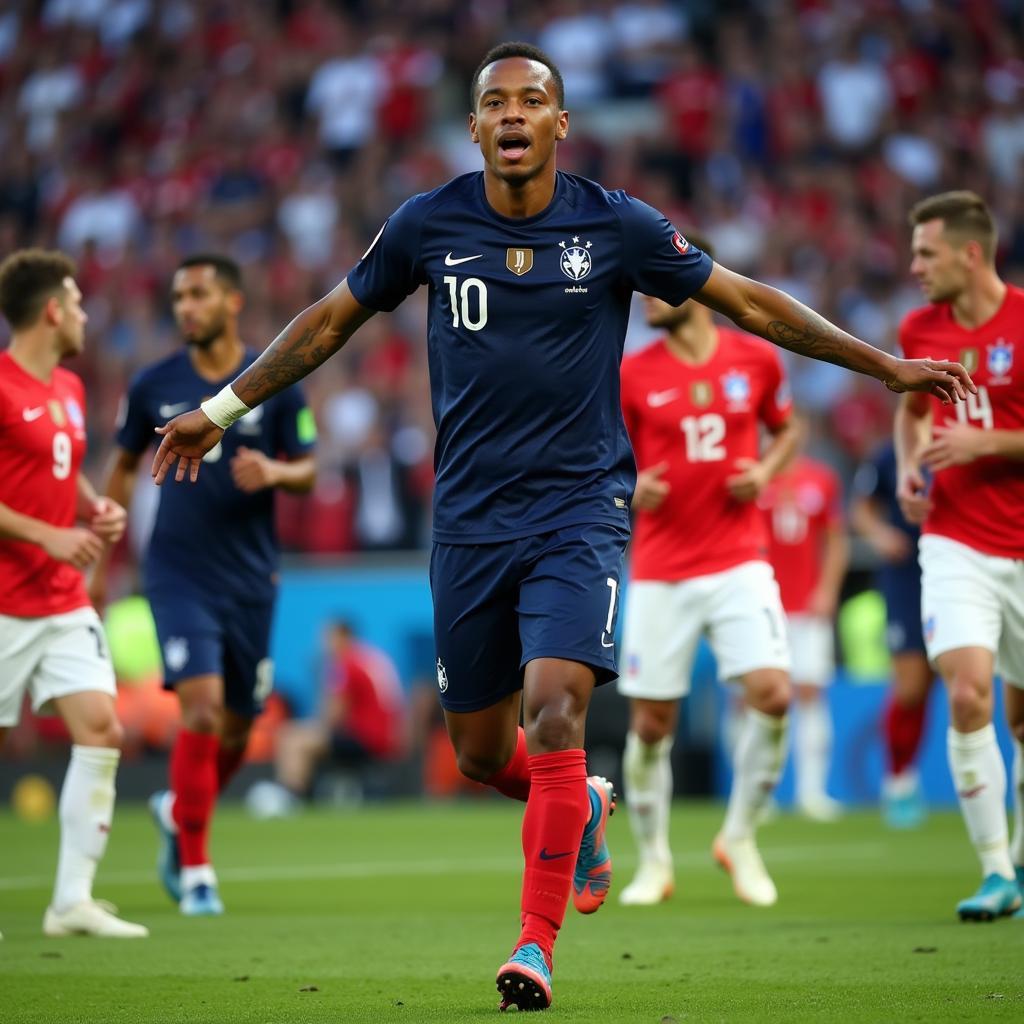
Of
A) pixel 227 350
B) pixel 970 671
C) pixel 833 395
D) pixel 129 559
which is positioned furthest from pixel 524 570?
pixel 129 559

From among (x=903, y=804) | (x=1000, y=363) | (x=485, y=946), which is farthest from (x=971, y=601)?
(x=903, y=804)

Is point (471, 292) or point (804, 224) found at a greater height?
point (804, 224)

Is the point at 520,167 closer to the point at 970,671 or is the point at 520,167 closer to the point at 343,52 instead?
the point at 970,671

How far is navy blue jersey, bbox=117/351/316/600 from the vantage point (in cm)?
906

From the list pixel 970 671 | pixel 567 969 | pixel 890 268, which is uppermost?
pixel 890 268

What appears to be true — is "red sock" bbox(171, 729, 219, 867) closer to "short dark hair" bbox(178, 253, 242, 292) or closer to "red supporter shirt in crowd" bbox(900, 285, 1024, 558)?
"short dark hair" bbox(178, 253, 242, 292)

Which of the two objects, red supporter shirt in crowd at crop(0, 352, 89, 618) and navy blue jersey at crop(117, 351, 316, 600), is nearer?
Result: red supporter shirt in crowd at crop(0, 352, 89, 618)

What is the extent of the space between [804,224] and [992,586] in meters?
13.1

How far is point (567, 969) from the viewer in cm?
636

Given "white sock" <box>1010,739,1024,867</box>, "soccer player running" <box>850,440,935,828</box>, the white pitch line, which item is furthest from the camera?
"soccer player running" <box>850,440,935,828</box>

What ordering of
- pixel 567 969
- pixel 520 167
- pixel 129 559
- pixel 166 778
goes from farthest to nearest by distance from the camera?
pixel 129 559, pixel 166 778, pixel 567 969, pixel 520 167

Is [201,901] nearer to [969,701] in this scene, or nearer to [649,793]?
[649,793]

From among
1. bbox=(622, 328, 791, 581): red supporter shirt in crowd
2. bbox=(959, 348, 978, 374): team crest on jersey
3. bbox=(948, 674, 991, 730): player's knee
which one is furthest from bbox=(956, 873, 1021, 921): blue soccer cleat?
bbox=(622, 328, 791, 581): red supporter shirt in crowd

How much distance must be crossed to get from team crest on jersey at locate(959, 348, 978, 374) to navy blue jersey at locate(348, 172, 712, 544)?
7.36 feet
